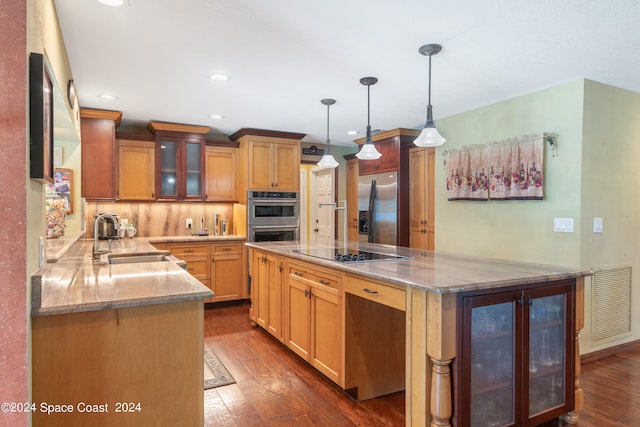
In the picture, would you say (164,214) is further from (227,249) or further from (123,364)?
(123,364)

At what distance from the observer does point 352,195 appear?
647 centimetres

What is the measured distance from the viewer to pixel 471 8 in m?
2.17

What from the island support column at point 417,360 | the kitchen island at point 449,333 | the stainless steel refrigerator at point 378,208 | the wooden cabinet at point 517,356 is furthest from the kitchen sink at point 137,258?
the stainless steel refrigerator at point 378,208

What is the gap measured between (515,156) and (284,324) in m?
2.68

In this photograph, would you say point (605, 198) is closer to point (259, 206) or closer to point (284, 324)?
point (284, 324)

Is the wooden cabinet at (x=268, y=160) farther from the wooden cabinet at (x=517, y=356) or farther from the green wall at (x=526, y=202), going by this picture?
the wooden cabinet at (x=517, y=356)

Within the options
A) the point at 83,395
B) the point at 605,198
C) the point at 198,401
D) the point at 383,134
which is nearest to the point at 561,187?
the point at 605,198

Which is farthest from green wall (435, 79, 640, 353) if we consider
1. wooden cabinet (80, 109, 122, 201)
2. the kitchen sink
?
wooden cabinet (80, 109, 122, 201)

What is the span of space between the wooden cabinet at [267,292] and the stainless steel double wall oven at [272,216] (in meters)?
1.12

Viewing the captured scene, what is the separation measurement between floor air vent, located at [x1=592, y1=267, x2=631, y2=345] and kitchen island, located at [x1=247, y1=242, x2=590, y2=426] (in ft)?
4.74

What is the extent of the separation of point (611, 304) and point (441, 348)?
2714mm

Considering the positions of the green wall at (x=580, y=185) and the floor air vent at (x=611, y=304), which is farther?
the floor air vent at (x=611, y=304)

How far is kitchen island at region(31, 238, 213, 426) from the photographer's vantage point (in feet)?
4.93

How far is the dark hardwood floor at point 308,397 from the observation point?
7.60 ft
